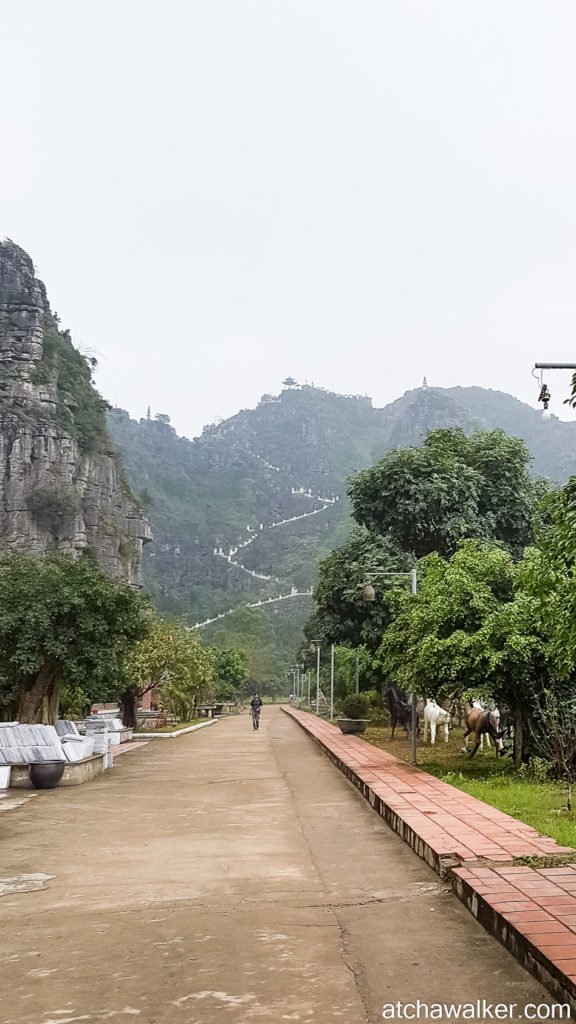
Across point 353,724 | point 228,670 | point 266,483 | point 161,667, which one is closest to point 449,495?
point 353,724

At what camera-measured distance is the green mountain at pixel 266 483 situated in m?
116

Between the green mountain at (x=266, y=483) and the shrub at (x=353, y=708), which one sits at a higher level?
the green mountain at (x=266, y=483)

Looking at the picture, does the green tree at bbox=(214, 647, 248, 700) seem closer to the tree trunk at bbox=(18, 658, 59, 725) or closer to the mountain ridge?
the mountain ridge

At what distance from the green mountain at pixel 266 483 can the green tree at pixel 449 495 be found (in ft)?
225

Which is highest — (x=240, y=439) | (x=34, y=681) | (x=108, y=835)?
(x=240, y=439)

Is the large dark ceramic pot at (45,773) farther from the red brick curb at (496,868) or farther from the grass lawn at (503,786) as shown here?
the grass lawn at (503,786)

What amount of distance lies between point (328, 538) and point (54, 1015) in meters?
121

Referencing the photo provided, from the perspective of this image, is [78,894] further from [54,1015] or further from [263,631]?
[263,631]

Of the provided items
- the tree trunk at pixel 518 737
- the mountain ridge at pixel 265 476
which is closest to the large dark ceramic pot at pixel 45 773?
the tree trunk at pixel 518 737

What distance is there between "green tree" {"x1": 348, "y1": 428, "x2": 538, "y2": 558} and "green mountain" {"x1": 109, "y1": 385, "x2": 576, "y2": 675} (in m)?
68.7

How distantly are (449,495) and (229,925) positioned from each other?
19.7m

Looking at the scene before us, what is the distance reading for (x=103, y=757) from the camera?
1775 cm

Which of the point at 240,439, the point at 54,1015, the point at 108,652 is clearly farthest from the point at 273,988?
the point at 240,439

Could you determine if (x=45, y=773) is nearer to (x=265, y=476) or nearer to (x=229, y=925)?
(x=229, y=925)
